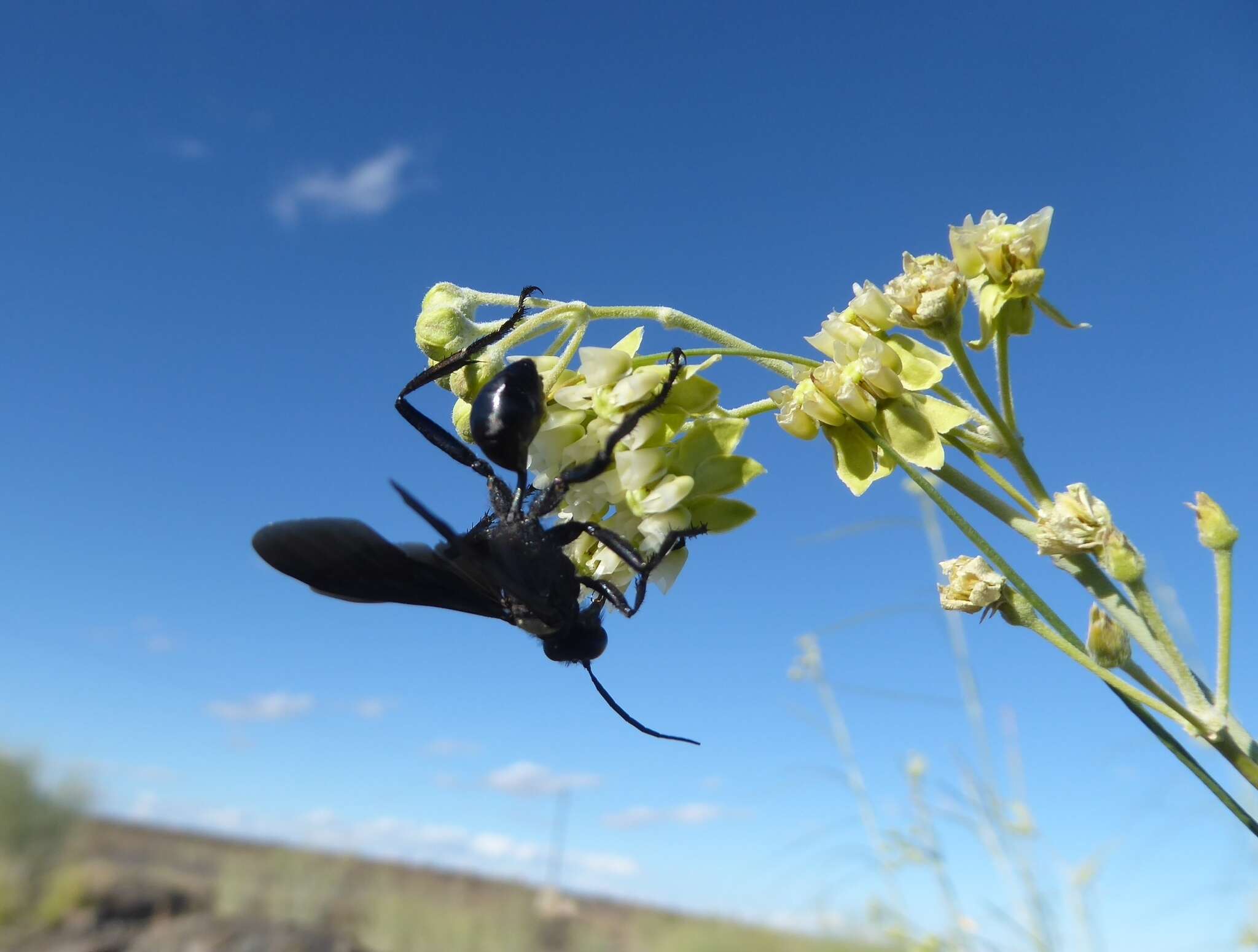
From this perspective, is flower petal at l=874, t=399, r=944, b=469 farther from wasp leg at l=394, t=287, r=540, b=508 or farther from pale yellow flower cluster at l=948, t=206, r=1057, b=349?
wasp leg at l=394, t=287, r=540, b=508

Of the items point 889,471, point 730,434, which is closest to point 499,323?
point 730,434

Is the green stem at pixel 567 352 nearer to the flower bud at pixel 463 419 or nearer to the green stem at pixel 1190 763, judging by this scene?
the flower bud at pixel 463 419

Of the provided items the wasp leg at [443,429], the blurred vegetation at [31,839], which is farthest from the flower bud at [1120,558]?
the blurred vegetation at [31,839]

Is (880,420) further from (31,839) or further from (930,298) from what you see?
(31,839)

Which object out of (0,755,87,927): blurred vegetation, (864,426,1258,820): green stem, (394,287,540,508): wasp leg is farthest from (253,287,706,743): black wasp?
(0,755,87,927): blurred vegetation

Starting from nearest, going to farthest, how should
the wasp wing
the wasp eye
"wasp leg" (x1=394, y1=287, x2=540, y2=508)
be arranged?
"wasp leg" (x1=394, y1=287, x2=540, y2=508), the wasp wing, the wasp eye

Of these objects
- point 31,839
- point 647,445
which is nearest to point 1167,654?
point 647,445
